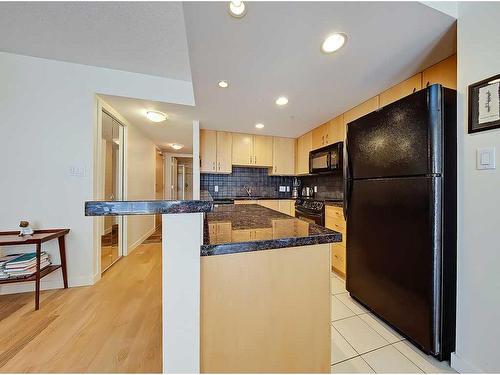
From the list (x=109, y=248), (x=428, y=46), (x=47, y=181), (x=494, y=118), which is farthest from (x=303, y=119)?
(x=109, y=248)

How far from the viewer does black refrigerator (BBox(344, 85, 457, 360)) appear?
1221 millimetres

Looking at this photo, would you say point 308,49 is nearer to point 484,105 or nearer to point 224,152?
point 484,105

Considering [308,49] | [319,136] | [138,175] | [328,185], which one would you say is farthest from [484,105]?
[138,175]

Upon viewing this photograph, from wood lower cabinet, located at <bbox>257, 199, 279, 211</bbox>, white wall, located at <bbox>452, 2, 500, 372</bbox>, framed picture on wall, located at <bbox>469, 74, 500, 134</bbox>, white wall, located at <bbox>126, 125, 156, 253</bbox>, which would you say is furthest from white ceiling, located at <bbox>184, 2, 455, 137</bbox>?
white wall, located at <bbox>126, 125, 156, 253</bbox>

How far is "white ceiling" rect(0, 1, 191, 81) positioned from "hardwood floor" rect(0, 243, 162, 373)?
2.41m

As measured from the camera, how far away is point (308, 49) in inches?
56.7

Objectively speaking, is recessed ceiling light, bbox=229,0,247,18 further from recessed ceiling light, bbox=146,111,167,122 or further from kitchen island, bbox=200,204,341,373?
recessed ceiling light, bbox=146,111,167,122

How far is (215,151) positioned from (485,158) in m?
3.16

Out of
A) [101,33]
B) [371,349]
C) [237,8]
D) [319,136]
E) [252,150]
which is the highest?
[101,33]

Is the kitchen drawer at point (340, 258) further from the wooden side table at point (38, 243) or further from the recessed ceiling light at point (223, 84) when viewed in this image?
the wooden side table at point (38, 243)

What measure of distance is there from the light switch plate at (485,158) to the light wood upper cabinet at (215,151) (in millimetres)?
2984

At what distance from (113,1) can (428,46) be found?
88.8 inches

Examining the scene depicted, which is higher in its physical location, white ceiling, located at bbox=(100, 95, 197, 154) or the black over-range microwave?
white ceiling, located at bbox=(100, 95, 197, 154)

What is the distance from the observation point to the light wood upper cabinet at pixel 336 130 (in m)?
2.66
